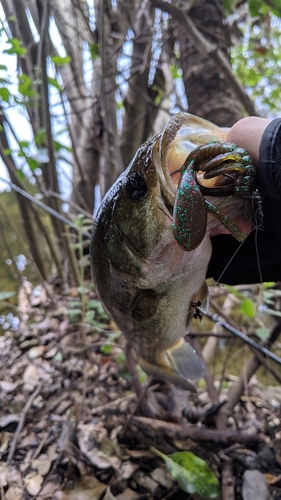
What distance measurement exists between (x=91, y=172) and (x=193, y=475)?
3.10 m

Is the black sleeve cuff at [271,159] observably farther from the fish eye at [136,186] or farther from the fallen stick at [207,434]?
the fallen stick at [207,434]

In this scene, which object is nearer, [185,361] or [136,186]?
[136,186]

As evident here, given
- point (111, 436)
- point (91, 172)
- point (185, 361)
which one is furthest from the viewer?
point (91, 172)

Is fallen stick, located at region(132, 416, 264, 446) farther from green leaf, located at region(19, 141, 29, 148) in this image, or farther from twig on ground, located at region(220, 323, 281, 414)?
green leaf, located at region(19, 141, 29, 148)

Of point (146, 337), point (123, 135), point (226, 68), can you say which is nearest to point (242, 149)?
point (146, 337)

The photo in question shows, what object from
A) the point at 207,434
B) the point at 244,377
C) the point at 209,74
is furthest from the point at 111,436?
the point at 209,74

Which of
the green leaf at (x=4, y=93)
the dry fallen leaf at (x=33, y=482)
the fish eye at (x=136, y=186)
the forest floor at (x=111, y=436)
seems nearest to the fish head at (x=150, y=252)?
the fish eye at (x=136, y=186)

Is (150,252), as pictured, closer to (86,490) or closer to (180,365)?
(180,365)

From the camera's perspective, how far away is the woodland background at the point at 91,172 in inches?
68.8

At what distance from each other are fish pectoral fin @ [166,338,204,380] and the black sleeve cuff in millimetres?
784

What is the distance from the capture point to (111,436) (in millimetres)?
1659

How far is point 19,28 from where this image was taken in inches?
106

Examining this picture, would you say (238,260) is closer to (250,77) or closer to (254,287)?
(254,287)

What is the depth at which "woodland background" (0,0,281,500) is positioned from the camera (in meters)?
1.75
